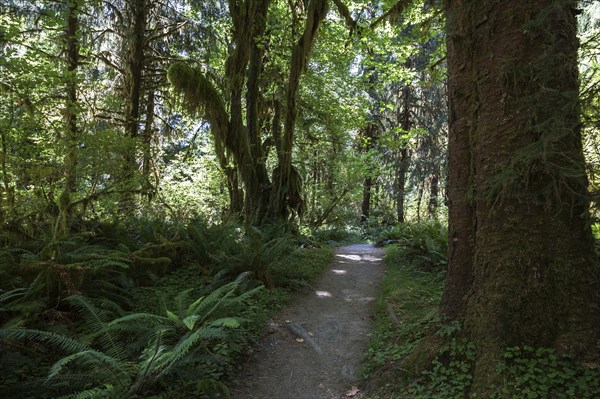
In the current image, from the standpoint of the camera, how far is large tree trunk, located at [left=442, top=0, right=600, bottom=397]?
2807mm

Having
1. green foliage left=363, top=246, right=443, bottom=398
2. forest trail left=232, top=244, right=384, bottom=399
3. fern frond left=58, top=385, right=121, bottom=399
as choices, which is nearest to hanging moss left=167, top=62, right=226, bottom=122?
forest trail left=232, top=244, right=384, bottom=399

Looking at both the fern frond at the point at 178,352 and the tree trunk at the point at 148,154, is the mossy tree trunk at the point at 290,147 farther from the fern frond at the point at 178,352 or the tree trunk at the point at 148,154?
the fern frond at the point at 178,352

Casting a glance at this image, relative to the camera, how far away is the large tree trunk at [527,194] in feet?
9.21

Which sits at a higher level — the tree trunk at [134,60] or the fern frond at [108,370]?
the tree trunk at [134,60]

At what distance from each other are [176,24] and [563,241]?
11.9m

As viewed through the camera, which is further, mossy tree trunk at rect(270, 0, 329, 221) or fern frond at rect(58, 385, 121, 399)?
mossy tree trunk at rect(270, 0, 329, 221)

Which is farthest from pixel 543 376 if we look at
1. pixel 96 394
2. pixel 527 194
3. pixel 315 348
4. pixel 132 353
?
pixel 132 353

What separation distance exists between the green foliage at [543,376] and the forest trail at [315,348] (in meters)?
1.34

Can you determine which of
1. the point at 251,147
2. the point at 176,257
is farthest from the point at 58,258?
the point at 251,147

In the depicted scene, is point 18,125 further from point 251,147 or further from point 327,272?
point 327,272

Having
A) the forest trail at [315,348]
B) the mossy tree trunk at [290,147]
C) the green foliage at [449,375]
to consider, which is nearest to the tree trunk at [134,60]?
the mossy tree trunk at [290,147]

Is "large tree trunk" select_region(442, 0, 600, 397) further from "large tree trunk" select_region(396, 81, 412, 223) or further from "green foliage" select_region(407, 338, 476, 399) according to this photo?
"large tree trunk" select_region(396, 81, 412, 223)

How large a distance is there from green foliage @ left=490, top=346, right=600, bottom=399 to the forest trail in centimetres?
134

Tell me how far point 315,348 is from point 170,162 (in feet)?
38.4
